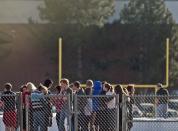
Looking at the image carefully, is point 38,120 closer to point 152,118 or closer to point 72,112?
point 72,112

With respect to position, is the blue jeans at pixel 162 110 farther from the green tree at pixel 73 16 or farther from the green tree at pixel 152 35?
the green tree at pixel 73 16

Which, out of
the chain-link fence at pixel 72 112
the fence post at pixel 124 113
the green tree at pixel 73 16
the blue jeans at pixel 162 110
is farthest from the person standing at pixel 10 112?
the green tree at pixel 73 16

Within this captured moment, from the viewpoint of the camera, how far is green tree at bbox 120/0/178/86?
4556 cm

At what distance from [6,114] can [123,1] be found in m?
37.8

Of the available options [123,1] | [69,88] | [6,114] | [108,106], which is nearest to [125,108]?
[108,106]

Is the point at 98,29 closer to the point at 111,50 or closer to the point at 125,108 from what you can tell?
the point at 111,50

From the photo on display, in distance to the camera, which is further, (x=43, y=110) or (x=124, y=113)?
(x=43, y=110)

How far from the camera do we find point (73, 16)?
152ft

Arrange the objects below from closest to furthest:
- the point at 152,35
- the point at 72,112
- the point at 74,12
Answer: the point at 72,112
the point at 152,35
the point at 74,12

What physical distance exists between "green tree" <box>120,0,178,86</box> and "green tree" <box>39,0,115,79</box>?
2.76 meters

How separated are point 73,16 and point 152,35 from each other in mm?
6105

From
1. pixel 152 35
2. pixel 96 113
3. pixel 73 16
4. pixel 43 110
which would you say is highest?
pixel 73 16

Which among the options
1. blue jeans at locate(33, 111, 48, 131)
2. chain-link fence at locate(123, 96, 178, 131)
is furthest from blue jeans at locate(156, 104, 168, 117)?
blue jeans at locate(33, 111, 48, 131)

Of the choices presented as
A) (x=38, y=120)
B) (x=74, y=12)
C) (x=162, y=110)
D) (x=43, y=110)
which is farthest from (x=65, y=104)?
(x=74, y=12)
